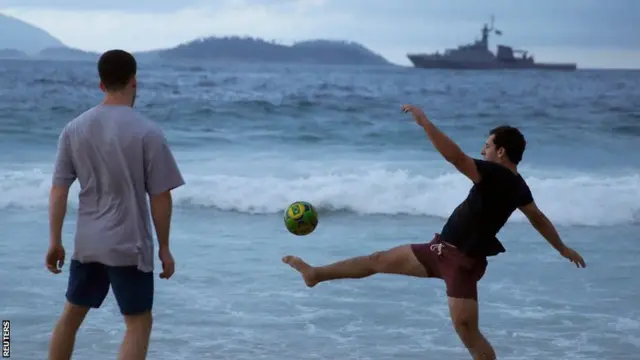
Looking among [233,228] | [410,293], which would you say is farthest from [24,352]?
[233,228]

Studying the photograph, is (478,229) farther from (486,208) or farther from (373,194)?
(373,194)

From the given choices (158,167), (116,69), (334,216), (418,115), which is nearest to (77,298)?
(158,167)

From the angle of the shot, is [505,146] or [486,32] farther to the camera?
[486,32]

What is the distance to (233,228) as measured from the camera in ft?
34.0

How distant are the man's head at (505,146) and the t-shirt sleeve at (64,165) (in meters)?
1.78

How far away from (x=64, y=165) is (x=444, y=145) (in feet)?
4.82

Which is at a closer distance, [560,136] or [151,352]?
[151,352]

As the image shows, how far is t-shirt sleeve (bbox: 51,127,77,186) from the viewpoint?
3707 millimetres

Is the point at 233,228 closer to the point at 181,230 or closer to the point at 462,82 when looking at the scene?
the point at 181,230

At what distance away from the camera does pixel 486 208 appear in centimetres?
419

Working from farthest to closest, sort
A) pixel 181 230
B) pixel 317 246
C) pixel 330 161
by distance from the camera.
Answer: pixel 330 161
pixel 181 230
pixel 317 246

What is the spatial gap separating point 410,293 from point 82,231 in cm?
385

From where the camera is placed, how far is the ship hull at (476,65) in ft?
122

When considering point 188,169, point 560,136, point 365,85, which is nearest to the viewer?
point 188,169
